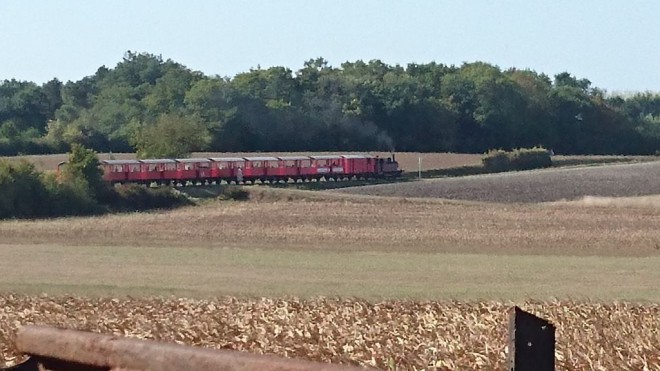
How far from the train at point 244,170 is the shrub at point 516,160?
1253cm

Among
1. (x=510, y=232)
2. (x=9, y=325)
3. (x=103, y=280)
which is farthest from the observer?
(x=510, y=232)

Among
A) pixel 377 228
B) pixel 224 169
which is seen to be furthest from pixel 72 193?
pixel 377 228

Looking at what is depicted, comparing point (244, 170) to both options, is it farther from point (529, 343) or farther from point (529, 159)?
point (529, 343)

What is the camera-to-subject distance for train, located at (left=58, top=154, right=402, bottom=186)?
69125 millimetres

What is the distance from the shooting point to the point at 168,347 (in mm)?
4555

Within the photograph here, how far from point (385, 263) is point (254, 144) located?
228ft

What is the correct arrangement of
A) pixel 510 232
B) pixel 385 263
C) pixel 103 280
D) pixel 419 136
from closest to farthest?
1. pixel 103 280
2. pixel 385 263
3. pixel 510 232
4. pixel 419 136

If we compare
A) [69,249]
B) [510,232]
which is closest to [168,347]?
[69,249]

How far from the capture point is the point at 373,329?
33.3 ft

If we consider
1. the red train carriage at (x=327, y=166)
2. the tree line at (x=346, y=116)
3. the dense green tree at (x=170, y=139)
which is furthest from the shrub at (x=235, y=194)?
the tree line at (x=346, y=116)

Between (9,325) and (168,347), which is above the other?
(168,347)

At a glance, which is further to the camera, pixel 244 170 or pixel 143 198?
pixel 244 170

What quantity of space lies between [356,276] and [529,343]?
25.2 metres

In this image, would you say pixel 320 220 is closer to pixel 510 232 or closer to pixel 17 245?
pixel 510 232
